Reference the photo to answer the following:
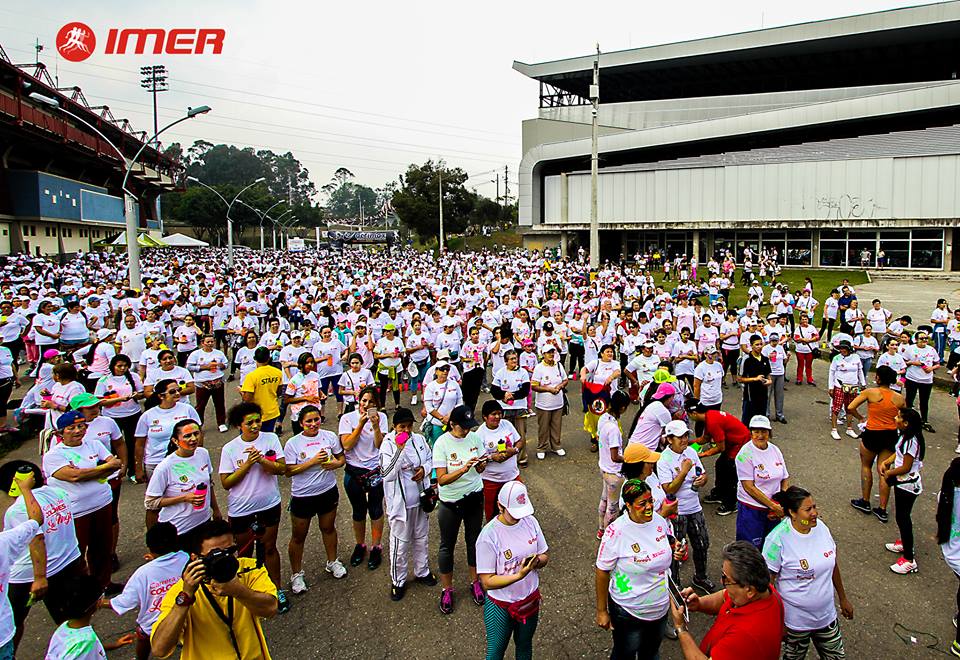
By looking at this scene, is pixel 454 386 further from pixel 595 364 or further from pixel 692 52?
pixel 692 52

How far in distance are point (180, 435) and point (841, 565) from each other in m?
5.96

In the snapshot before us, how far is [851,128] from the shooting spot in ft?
118

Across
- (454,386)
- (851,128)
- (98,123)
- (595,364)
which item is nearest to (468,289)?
(595,364)

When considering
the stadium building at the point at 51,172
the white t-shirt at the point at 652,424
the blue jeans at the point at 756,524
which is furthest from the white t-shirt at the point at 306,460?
the stadium building at the point at 51,172

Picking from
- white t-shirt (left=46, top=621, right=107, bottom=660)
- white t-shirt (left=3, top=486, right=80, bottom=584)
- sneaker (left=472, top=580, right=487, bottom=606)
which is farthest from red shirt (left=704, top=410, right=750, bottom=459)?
white t-shirt (left=3, top=486, right=80, bottom=584)

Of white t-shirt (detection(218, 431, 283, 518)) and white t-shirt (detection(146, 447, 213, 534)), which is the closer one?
white t-shirt (detection(146, 447, 213, 534))

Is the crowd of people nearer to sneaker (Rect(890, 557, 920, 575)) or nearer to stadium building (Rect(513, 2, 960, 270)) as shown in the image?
sneaker (Rect(890, 557, 920, 575))

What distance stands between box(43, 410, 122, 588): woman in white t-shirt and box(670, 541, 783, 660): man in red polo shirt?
442cm

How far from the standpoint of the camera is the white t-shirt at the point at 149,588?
3.42 meters

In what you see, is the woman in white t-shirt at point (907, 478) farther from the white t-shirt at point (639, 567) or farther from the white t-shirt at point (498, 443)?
the white t-shirt at point (498, 443)

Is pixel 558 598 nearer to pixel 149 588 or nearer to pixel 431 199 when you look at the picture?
pixel 149 588

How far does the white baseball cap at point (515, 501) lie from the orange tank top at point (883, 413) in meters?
4.74

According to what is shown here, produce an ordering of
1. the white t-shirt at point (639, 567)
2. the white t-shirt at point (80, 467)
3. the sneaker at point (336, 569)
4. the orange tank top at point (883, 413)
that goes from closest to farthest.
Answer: the white t-shirt at point (639, 567)
the white t-shirt at point (80, 467)
the sneaker at point (336, 569)
the orange tank top at point (883, 413)

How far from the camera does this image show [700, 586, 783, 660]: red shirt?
9.76 ft
